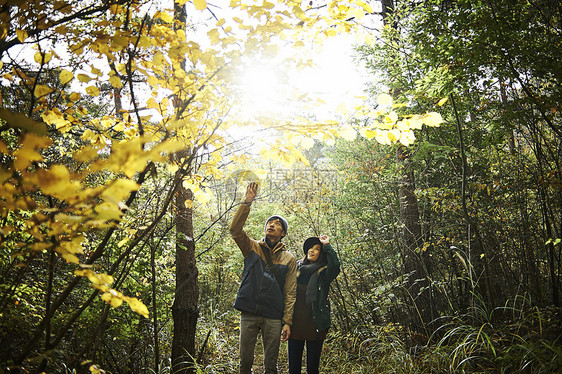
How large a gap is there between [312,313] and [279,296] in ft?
1.52

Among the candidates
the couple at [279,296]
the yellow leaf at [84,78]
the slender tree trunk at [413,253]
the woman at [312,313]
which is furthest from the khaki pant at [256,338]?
the yellow leaf at [84,78]

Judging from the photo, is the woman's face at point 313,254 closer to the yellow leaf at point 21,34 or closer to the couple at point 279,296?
the couple at point 279,296

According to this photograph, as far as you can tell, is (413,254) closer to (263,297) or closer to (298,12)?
(263,297)

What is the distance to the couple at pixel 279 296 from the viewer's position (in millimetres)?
3215

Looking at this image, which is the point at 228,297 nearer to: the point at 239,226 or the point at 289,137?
the point at 239,226

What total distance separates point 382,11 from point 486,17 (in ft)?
15.1

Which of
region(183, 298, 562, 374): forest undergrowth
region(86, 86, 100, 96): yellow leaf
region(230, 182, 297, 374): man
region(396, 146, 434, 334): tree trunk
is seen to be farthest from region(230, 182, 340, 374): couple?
region(396, 146, 434, 334): tree trunk

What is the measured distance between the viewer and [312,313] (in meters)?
3.51

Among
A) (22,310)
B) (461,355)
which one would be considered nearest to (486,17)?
(461,355)

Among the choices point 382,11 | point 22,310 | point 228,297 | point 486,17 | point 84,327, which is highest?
point 382,11

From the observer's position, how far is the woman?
3.46 meters

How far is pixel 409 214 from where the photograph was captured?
561 centimetres

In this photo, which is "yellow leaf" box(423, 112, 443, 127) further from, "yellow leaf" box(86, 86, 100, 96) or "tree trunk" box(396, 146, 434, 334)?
"tree trunk" box(396, 146, 434, 334)

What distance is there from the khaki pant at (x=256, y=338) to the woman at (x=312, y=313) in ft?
1.01
